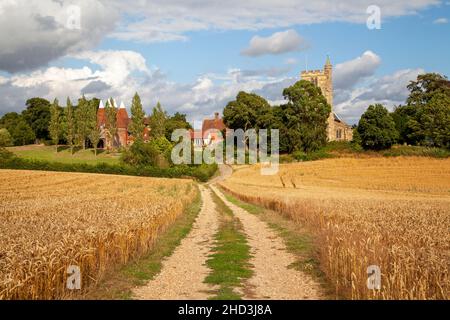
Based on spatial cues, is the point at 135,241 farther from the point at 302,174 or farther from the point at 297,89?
the point at 297,89

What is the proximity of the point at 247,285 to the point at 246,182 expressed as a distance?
204 feet

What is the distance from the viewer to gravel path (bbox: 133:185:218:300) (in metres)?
12.0

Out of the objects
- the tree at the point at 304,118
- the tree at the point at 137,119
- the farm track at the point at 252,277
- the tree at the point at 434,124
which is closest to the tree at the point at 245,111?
the tree at the point at 304,118

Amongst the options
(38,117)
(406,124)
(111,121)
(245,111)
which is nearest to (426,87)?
(406,124)

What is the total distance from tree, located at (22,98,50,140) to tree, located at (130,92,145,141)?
111 ft

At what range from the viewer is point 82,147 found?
4919 inches

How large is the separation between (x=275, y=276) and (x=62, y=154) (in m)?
112

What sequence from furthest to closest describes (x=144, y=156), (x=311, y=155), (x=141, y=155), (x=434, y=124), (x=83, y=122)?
(x=83, y=122) < (x=311, y=155) < (x=144, y=156) < (x=141, y=155) < (x=434, y=124)

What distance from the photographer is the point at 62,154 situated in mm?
118375

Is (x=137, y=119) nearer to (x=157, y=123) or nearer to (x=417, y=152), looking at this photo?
(x=157, y=123)

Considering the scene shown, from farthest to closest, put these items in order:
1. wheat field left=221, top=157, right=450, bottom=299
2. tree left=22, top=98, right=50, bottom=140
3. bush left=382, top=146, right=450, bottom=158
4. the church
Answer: the church < tree left=22, top=98, right=50, bottom=140 < bush left=382, top=146, right=450, bottom=158 < wheat field left=221, top=157, right=450, bottom=299

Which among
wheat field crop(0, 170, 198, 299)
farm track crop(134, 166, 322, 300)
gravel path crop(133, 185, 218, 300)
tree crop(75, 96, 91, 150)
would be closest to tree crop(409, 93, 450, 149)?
tree crop(75, 96, 91, 150)

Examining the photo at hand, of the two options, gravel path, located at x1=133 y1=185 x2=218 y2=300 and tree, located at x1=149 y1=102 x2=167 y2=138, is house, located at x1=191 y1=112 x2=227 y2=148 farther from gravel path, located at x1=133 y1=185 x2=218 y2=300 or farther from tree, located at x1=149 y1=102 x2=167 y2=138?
gravel path, located at x1=133 y1=185 x2=218 y2=300
